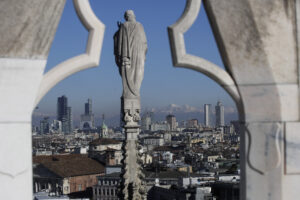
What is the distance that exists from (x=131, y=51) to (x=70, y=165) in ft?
173

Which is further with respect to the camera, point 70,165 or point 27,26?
point 70,165

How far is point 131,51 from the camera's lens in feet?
15.2

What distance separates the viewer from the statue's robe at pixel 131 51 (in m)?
4.61

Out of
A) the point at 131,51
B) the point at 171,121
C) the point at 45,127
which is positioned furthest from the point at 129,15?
the point at 45,127

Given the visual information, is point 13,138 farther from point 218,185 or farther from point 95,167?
point 95,167

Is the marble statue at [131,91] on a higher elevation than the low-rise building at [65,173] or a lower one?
higher

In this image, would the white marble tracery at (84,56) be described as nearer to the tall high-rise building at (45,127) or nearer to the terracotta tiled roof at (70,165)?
the terracotta tiled roof at (70,165)

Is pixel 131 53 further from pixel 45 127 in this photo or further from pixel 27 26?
pixel 45 127

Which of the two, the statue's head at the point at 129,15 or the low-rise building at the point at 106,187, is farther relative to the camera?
the low-rise building at the point at 106,187

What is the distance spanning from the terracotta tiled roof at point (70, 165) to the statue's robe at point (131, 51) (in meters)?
49.5

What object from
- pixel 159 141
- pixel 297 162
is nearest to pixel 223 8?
pixel 297 162

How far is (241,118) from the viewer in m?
2.82

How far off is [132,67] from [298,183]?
2086mm

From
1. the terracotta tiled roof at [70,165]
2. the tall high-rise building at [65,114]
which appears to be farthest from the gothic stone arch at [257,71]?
the tall high-rise building at [65,114]
